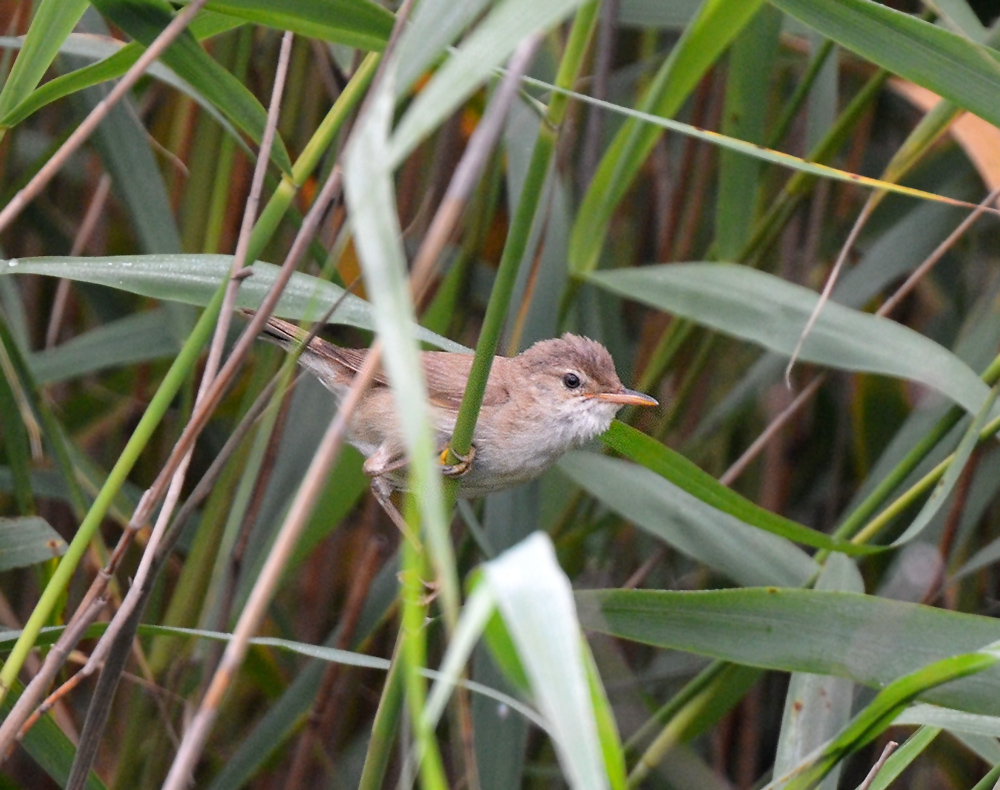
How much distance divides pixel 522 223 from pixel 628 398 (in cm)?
116

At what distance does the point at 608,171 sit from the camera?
222 centimetres

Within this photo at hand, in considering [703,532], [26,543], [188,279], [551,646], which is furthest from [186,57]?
[703,532]

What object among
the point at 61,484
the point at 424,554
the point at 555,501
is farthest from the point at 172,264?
the point at 555,501

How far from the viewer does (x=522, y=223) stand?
1262mm

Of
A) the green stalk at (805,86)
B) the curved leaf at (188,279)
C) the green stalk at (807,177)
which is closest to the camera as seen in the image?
the curved leaf at (188,279)

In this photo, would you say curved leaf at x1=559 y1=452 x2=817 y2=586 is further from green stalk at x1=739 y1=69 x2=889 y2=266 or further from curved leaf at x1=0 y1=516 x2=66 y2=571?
curved leaf at x1=0 y1=516 x2=66 y2=571

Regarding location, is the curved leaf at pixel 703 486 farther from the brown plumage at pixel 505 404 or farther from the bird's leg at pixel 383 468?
the bird's leg at pixel 383 468

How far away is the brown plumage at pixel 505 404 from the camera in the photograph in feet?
7.59

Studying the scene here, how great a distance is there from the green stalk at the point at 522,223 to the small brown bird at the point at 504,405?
0.86 meters

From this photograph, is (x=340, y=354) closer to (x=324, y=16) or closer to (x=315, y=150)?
(x=315, y=150)

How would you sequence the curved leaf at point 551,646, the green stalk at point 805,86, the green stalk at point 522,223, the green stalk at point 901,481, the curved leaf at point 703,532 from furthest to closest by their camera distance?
the green stalk at point 805,86 → the curved leaf at point 703,532 → the green stalk at point 901,481 → the green stalk at point 522,223 → the curved leaf at point 551,646

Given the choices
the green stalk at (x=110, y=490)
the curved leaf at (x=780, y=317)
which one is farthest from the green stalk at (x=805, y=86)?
the green stalk at (x=110, y=490)

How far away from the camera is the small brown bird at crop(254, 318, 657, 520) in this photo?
2311 mm

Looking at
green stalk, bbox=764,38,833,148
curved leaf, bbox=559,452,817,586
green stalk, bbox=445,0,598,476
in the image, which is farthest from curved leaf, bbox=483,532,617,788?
green stalk, bbox=764,38,833,148
